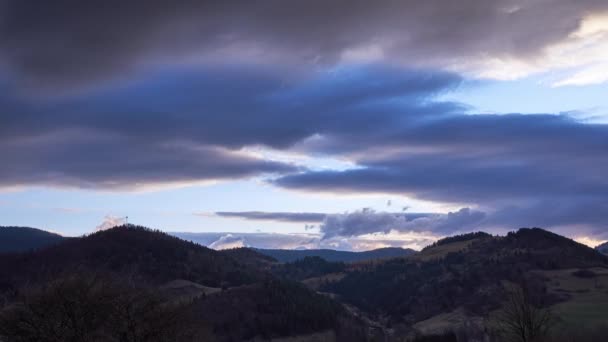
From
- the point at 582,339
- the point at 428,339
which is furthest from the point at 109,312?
the point at 582,339

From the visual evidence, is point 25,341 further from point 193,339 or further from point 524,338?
point 524,338

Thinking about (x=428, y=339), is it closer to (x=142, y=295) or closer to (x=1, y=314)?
(x=142, y=295)

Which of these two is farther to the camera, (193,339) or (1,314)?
(193,339)

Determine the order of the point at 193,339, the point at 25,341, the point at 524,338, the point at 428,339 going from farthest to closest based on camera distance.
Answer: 1. the point at 428,339
2. the point at 524,338
3. the point at 193,339
4. the point at 25,341

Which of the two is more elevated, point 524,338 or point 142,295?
point 142,295

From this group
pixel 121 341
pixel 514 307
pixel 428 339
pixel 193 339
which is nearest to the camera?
pixel 121 341

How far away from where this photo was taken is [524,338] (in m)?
136

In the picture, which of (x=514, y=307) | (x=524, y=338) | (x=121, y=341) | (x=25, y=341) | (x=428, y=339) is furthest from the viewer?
(x=428, y=339)

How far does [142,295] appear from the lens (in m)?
114

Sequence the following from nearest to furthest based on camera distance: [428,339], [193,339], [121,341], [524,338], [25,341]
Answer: [25,341] → [121,341] → [193,339] → [524,338] → [428,339]

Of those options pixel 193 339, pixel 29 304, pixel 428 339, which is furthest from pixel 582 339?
pixel 29 304

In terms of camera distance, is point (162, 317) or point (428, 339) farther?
point (428, 339)

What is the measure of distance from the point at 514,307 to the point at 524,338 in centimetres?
1015

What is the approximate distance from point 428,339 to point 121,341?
109 meters
